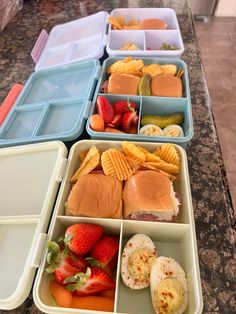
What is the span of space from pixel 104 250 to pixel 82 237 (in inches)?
2.2

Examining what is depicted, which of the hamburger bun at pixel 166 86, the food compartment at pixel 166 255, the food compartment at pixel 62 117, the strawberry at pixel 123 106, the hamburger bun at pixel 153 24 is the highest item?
the hamburger bun at pixel 153 24

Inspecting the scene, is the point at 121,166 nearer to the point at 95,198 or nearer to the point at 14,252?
the point at 95,198

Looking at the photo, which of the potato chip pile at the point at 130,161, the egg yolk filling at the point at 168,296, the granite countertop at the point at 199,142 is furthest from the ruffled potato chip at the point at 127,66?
the egg yolk filling at the point at 168,296

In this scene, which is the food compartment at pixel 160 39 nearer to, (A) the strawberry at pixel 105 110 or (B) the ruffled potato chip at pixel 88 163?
(A) the strawberry at pixel 105 110

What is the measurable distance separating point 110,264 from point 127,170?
21 cm

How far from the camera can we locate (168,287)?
0.47m

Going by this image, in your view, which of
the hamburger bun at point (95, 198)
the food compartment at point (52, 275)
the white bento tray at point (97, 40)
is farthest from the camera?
the white bento tray at point (97, 40)

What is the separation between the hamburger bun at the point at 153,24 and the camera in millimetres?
1067

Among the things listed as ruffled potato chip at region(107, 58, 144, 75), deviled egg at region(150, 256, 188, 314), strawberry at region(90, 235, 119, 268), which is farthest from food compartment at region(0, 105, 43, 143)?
deviled egg at region(150, 256, 188, 314)

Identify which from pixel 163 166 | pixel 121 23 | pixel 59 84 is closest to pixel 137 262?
pixel 163 166

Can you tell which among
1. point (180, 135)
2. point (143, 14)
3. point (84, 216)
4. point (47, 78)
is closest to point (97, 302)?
point (84, 216)

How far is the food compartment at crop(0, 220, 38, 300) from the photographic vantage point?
490 mm

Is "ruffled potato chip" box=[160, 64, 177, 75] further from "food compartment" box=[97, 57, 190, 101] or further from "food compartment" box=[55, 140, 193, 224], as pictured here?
"food compartment" box=[55, 140, 193, 224]

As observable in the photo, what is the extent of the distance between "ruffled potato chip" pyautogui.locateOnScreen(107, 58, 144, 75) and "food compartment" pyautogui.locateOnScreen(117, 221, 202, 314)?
52cm
